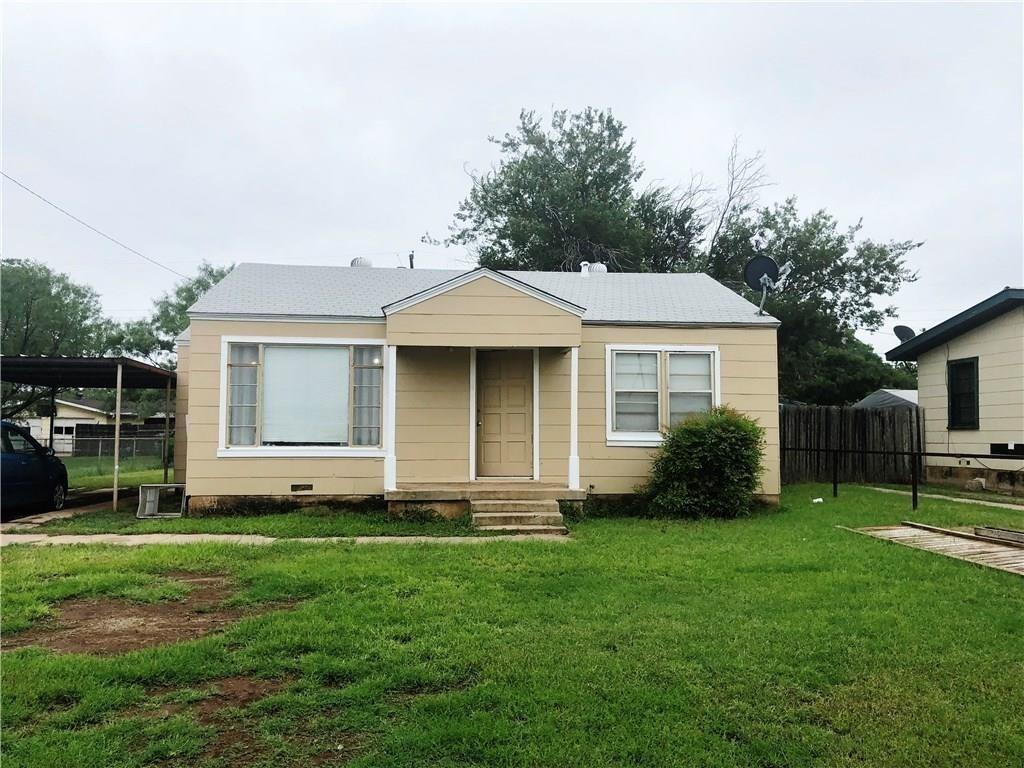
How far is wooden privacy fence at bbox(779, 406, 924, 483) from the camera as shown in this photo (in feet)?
46.9

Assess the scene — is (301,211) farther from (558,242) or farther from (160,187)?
(558,242)

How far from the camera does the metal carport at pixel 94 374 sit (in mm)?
9711

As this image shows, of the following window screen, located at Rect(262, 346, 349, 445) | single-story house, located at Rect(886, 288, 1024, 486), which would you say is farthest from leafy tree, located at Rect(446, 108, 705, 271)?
window screen, located at Rect(262, 346, 349, 445)

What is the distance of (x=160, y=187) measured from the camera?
19.3 meters

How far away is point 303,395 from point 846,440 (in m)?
11.7

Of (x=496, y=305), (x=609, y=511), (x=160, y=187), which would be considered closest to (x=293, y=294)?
(x=496, y=305)

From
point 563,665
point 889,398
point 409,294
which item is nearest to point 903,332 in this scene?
A: point 889,398

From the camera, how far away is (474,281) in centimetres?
934

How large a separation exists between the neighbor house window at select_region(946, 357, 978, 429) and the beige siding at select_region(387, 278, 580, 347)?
9026mm

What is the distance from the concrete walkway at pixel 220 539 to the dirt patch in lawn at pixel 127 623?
2134mm

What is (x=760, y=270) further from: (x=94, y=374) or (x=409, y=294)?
(x=94, y=374)

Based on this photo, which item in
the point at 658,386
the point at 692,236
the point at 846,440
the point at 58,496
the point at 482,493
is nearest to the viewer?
the point at 482,493

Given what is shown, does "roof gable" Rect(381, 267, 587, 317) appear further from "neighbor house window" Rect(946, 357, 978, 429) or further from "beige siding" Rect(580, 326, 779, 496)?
"neighbor house window" Rect(946, 357, 978, 429)

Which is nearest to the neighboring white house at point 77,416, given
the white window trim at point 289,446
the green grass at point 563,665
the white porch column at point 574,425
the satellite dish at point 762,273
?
the white window trim at point 289,446
